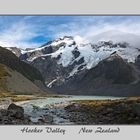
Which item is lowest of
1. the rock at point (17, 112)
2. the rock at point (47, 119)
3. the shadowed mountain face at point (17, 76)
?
the rock at point (47, 119)

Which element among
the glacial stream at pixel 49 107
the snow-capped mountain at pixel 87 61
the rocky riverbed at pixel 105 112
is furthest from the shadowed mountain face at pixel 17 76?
the rocky riverbed at pixel 105 112

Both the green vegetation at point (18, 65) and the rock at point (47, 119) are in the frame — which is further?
the green vegetation at point (18, 65)

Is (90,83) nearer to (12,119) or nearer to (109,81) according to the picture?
(109,81)

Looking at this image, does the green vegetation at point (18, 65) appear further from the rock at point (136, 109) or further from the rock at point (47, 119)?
the rock at point (136, 109)

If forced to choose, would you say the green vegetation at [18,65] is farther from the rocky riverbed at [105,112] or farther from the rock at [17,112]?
the rocky riverbed at [105,112]

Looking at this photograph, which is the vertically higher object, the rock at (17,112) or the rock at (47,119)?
the rock at (17,112)

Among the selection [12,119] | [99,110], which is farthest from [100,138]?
[12,119]

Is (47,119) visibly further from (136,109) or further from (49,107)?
(136,109)
